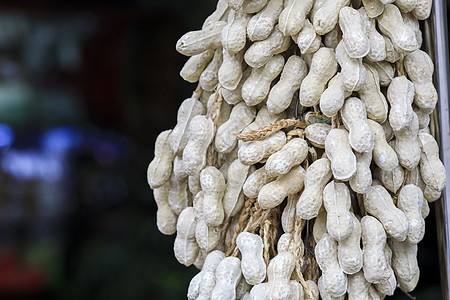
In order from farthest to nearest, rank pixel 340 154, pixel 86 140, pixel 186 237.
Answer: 1. pixel 86 140
2. pixel 186 237
3. pixel 340 154

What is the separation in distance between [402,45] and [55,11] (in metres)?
3.16

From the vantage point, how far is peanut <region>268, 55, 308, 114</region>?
71 centimetres

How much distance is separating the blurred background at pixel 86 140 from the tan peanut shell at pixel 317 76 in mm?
2096

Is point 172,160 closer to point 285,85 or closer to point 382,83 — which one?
point 285,85

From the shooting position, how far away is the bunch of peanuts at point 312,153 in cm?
67

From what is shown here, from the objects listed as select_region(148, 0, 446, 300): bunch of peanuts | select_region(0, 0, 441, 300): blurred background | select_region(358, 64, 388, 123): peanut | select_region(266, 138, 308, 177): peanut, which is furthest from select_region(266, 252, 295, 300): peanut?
select_region(0, 0, 441, 300): blurred background

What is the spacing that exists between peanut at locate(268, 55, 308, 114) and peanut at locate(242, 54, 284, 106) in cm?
1

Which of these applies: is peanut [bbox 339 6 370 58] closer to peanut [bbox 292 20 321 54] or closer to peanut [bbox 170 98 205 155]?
peanut [bbox 292 20 321 54]

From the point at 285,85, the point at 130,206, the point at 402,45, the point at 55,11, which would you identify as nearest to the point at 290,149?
the point at 285,85

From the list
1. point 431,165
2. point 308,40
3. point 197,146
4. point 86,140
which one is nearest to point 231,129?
point 197,146

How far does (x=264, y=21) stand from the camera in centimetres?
71

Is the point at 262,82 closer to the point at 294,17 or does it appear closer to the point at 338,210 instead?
the point at 294,17

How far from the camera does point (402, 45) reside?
68 cm

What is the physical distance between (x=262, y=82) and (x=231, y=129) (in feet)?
0.25
